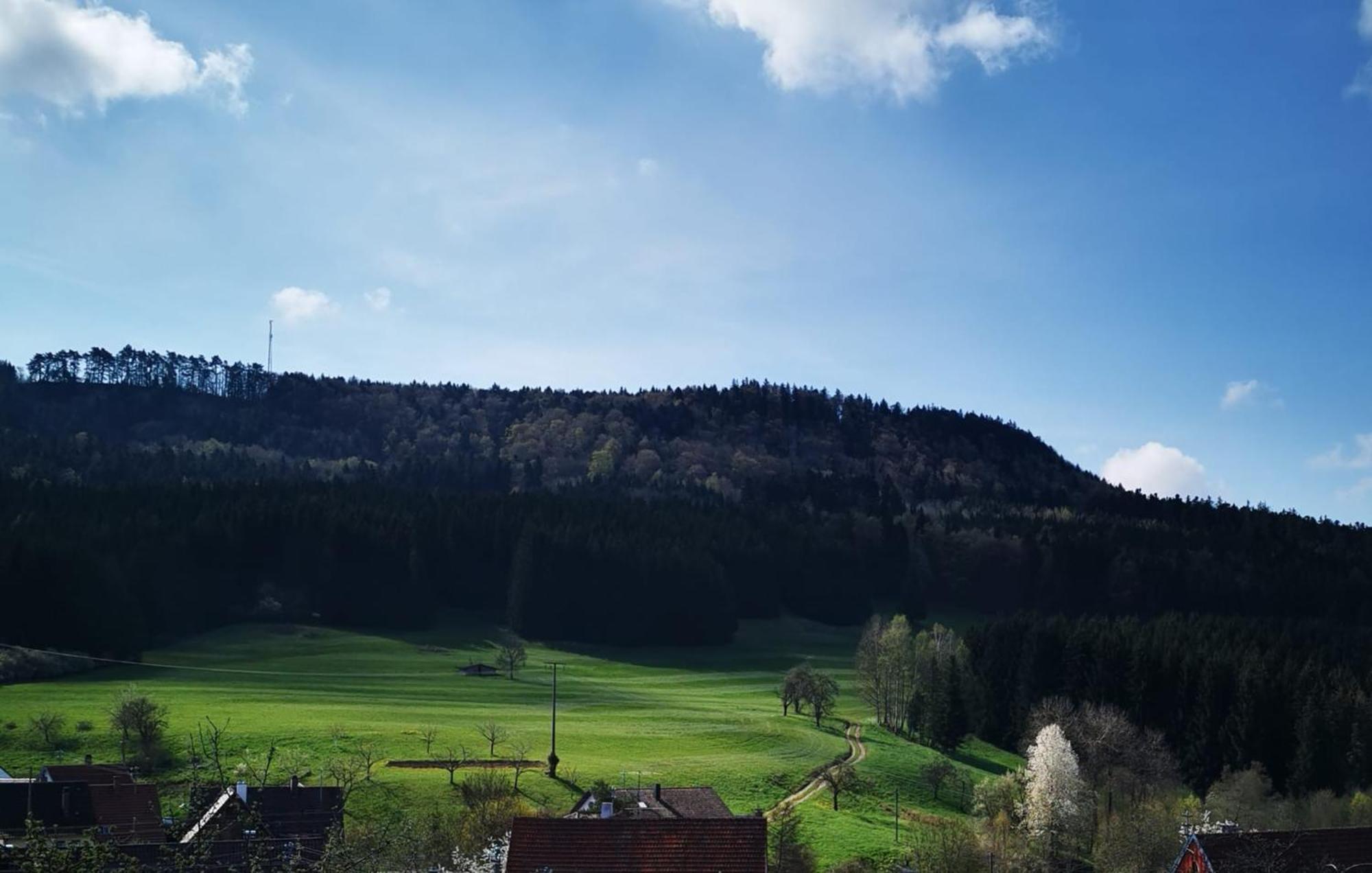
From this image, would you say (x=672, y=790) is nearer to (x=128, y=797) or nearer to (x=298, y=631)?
(x=128, y=797)

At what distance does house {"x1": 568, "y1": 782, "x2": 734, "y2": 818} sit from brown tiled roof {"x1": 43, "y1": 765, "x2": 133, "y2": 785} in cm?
2242

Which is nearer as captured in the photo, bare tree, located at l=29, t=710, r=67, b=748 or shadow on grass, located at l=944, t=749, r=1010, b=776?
Result: bare tree, located at l=29, t=710, r=67, b=748

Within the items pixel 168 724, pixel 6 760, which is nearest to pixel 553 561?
pixel 168 724

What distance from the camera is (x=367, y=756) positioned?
7500cm

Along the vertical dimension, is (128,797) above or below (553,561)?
below

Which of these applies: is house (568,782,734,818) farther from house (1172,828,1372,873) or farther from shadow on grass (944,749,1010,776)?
shadow on grass (944,749,1010,776)

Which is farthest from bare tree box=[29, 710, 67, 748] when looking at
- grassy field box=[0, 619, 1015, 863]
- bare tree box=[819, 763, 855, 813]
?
bare tree box=[819, 763, 855, 813]

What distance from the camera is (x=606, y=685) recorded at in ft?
426

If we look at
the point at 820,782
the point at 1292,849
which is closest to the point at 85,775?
the point at 820,782

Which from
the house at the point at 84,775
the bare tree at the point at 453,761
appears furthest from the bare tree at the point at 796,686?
the house at the point at 84,775

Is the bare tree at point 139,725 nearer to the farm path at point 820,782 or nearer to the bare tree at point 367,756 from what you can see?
the bare tree at point 367,756

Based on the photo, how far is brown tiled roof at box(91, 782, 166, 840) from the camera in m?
53.5

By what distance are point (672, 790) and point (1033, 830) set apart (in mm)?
23481

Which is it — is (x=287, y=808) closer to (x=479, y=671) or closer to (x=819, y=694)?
(x=819, y=694)
